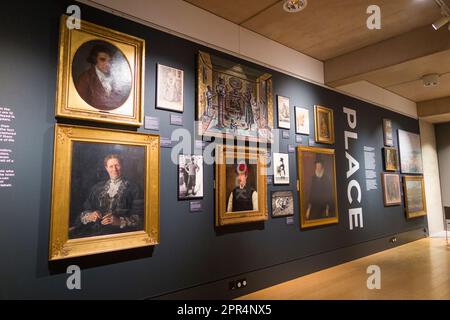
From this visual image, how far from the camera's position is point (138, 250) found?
8.66ft

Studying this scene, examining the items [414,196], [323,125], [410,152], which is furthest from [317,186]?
[410,152]

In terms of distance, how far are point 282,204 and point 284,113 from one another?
1276 mm

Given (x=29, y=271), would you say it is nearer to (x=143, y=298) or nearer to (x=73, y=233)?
(x=73, y=233)

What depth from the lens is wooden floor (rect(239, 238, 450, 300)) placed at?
10.9ft

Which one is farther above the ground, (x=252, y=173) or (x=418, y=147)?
(x=418, y=147)

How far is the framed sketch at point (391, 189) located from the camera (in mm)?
5868

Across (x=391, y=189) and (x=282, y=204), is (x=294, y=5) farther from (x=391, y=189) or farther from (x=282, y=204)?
(x=391, y=189)

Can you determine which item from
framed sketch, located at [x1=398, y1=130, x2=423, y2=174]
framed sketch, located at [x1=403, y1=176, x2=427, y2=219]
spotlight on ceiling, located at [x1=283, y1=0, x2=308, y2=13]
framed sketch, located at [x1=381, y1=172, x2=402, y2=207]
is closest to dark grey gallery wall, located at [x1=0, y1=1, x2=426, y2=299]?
spotlight on ceiling, located at [x1=283, y1=0, x2=308, y2=13]

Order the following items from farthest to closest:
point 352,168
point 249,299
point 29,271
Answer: point 352,168 → point 249,299 → point 29,271

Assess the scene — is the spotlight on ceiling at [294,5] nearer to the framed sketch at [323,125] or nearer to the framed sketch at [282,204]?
the framed sketch at [323,125]

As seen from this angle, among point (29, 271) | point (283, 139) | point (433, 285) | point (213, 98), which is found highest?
point (213, 98)

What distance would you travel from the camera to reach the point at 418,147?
7320 millimetres
